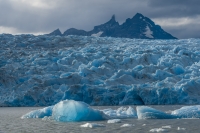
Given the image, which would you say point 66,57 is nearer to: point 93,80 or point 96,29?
point 93,80

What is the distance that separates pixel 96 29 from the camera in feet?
284

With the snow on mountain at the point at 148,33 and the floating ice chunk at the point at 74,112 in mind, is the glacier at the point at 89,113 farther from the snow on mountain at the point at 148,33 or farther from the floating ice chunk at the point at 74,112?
the snow on mountain at the point at 148,33

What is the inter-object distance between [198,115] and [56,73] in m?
16.5

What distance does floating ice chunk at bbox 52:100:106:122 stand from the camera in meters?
11.4

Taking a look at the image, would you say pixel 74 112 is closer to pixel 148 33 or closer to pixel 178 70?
pixel 178 70

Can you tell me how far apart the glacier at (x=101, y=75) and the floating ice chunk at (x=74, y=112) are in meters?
11.6

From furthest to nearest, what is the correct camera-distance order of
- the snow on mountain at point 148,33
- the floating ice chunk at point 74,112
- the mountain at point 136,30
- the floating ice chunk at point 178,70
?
the snow on mountain at point 148,33 < the mountain at point 136,30 < the floating ice chunk at point 178,70 < the floating ice chunk at point 74,112

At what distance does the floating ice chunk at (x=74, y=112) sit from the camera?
11383 millimetres

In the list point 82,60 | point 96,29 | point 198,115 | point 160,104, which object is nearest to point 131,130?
point 198,115

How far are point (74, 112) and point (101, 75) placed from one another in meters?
15.3

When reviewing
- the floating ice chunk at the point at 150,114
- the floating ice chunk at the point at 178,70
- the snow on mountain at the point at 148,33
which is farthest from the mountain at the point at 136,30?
the floating ice chunk at the point at 150,114

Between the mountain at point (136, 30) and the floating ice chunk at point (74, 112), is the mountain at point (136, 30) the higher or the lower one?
the higher one

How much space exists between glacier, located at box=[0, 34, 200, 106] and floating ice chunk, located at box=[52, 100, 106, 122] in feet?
38.0

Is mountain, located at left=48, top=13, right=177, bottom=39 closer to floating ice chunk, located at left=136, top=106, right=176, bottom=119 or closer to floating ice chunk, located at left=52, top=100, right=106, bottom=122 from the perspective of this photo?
floating ice chunk, located at left=136, top=106, right=176, bottom=119
